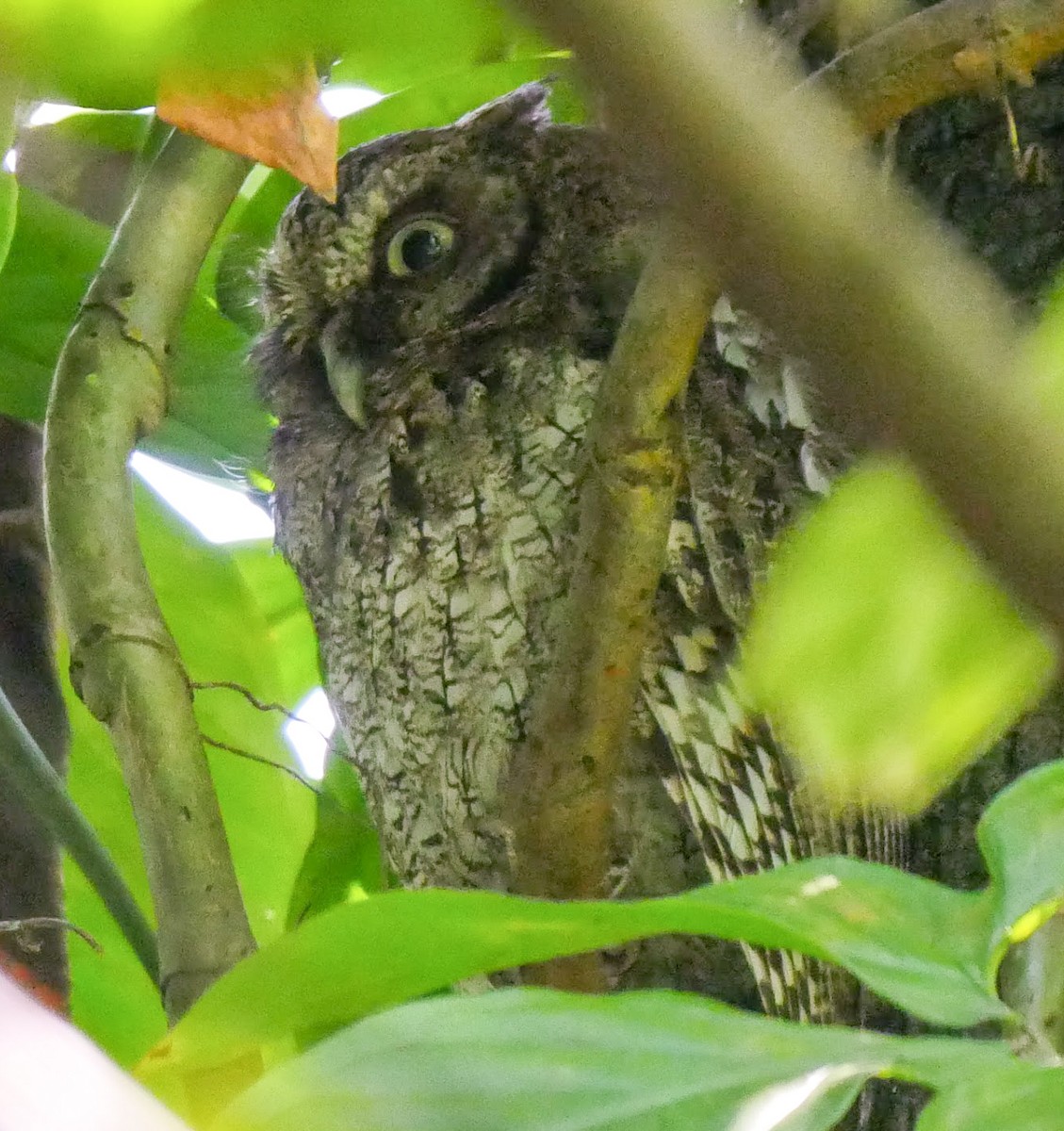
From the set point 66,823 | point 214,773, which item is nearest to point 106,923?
point 214,773

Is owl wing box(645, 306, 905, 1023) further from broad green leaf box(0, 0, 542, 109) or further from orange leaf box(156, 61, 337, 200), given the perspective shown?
broad green leaf box(0, 0, 542, 109)

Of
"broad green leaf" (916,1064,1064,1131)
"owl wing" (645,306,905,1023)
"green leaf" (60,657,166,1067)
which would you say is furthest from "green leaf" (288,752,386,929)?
"broad green leaf" (916,1064,1064,1131)

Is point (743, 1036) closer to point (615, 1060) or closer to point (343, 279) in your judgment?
point (615, 1060)

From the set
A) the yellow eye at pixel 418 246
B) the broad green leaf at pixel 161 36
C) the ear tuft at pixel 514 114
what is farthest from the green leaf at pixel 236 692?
the broad green leaf at pixel 161 36

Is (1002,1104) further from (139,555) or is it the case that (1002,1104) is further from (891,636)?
(139,555)

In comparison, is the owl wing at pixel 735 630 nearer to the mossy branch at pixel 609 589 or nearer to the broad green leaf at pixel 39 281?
the mossy branch at pixel 609 589

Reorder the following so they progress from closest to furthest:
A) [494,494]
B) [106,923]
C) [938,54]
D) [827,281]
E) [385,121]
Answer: [827,281] → [938,54] → [494,494] → [106,923] → [385,121]
